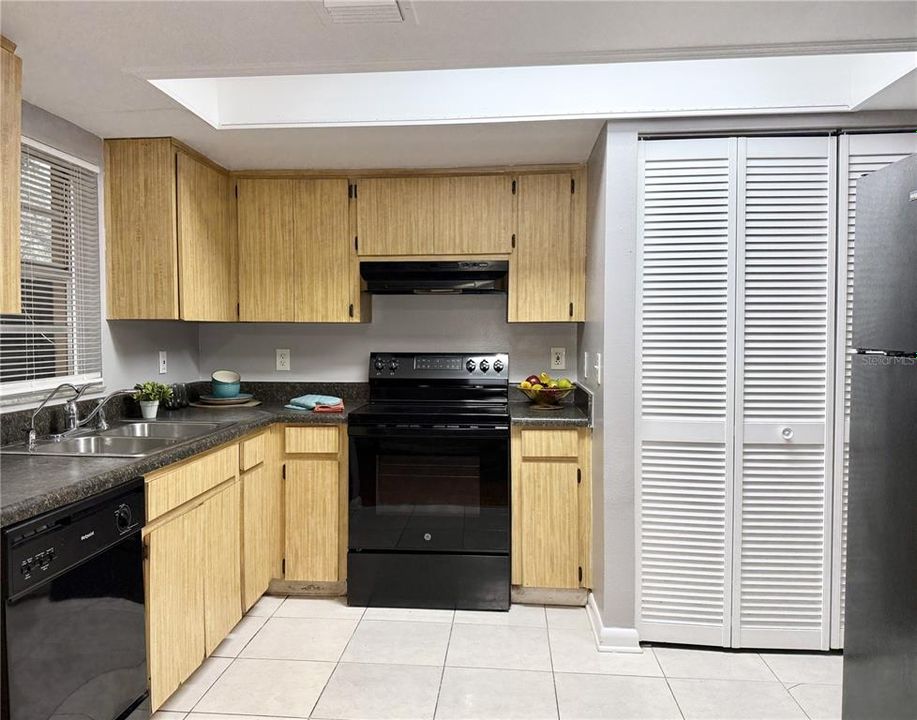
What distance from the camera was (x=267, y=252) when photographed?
3133 millimetres

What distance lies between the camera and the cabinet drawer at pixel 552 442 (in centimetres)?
277

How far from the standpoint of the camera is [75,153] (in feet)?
7.98

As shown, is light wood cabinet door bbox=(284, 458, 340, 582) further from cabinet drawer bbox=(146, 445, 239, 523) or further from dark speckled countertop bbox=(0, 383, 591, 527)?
cabinet drawer bbox=(146, 445, 239, 523)

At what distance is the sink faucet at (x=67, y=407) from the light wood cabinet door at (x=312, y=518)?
935 mm

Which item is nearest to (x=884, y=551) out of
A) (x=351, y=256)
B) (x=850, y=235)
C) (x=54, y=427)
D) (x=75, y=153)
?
(x=850, y=235)

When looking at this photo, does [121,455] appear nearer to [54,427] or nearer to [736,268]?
[54,427]

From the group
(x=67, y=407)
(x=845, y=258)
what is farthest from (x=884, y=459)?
(x=67, y=407)

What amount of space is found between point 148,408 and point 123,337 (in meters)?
0.37

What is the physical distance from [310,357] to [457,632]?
1726 mm

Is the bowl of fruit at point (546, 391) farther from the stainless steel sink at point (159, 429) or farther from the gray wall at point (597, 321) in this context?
the stainless steel sink at point (159, 429)

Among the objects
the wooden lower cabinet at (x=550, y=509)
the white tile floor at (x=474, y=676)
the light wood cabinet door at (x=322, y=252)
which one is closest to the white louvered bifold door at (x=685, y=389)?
the white tile floor at (x=474, y=676)

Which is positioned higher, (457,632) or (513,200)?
(513,200)

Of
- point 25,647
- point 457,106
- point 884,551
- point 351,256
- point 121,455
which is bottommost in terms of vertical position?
point 25,647

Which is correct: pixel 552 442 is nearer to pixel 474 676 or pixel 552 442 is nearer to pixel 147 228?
pixel 474 676
